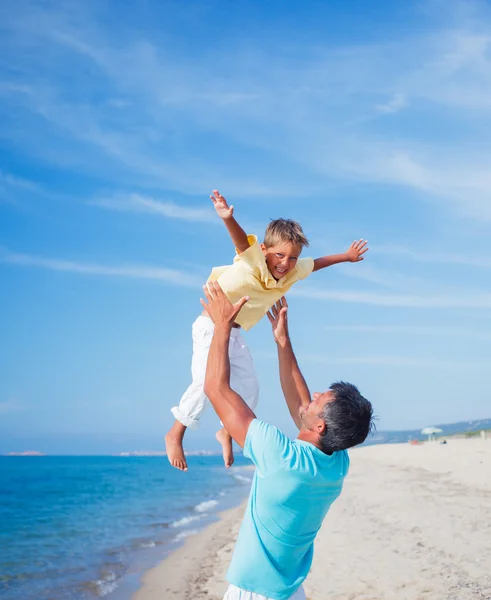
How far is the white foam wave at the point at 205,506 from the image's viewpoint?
81.5ft

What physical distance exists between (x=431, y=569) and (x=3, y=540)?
48.3 ft

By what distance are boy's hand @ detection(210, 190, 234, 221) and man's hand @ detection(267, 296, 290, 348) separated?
72cm

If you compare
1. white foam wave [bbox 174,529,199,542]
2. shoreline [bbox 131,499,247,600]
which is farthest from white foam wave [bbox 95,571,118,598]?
white foam wave [bbox 174,529,199,542]

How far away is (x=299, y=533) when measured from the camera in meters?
3.64

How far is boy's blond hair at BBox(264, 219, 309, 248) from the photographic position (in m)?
4.67

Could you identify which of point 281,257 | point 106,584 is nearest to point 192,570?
point 106,584

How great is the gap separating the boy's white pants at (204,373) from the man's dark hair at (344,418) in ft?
4.47

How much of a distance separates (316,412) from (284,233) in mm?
1490

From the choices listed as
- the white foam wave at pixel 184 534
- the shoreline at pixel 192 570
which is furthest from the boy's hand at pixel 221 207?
the white foam wave at pixel 184 534

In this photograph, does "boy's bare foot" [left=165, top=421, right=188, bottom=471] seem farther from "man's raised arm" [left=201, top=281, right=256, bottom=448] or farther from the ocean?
the ocean

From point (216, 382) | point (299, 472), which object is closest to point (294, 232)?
point (216, 382)

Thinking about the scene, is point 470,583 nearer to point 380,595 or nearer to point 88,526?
point 380,595

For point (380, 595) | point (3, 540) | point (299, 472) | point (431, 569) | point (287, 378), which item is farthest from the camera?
point (3, 540)

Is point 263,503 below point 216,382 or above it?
below
